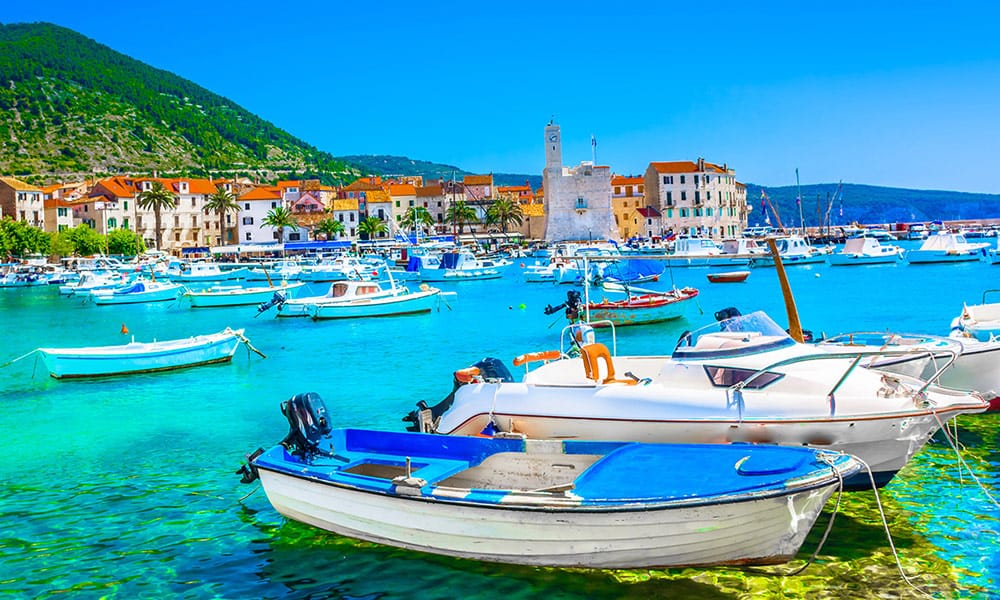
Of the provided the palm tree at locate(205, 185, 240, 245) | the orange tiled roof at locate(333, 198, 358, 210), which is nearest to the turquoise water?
the palm tree at locate(205, 185, 240, 245)

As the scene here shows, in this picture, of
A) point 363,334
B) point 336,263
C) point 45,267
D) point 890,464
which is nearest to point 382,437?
point 890,464

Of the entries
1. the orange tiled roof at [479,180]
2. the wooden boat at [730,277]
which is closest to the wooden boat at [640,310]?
the wooden boat at [730,277]

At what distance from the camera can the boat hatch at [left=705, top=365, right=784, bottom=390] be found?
11758 millimetres

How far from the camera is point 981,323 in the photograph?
18359mm

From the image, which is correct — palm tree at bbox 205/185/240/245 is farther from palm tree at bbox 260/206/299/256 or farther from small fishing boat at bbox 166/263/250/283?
small fishing boat at bbox 166/263/250/283

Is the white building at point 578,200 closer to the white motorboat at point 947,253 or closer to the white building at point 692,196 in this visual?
the white building at point 692,196

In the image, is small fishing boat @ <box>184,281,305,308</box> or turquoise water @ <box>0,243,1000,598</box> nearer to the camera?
turquoise water @ <box>0,243,1000,598</box>

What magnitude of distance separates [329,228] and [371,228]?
6078 millimetres

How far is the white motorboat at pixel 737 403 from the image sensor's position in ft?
36.3

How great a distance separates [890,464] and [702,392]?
251cm

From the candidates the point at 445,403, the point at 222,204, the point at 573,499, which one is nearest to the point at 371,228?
the point at 222,204

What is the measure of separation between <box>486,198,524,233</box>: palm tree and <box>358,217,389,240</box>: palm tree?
16845 millimetres

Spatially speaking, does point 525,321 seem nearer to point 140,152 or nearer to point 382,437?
point 382,437

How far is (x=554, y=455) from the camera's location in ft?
36.6
